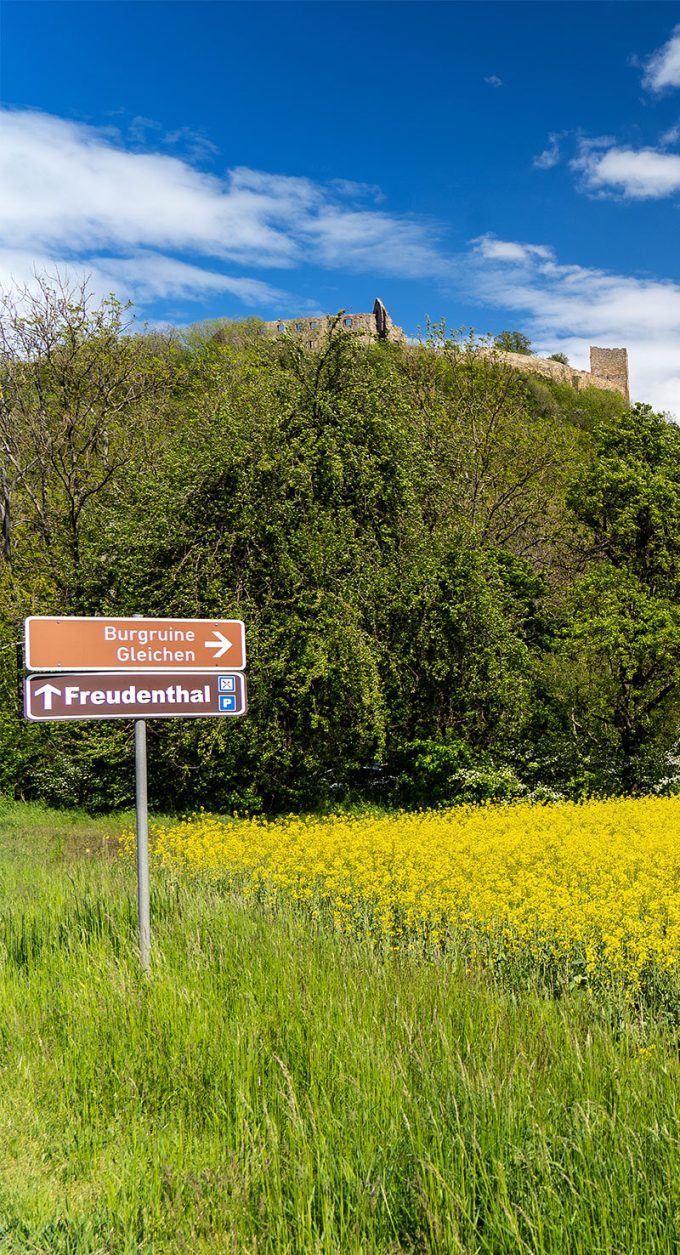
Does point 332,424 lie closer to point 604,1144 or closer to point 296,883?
point 296,883

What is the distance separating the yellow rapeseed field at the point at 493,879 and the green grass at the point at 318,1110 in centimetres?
86

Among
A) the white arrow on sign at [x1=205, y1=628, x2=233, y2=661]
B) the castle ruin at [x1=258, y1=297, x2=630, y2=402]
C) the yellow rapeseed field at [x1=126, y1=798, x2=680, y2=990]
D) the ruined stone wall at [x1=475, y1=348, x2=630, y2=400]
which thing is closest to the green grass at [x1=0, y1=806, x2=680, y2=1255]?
the yellow rapeseed field at [x1=126, y1=798, x2=680, y2=990]

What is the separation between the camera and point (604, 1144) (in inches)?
118

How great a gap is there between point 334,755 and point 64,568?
742 centimetres

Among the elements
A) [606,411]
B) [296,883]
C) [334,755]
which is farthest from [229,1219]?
[606,411]

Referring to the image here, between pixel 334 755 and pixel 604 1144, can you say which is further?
pixel 334 755

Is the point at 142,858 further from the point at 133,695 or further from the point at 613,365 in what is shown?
the point at 613,365

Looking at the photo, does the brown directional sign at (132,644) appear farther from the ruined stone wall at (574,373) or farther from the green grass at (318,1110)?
the ruined stone wall at (574,373)

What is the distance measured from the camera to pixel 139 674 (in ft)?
19.4

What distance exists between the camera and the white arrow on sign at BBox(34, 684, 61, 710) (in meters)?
5.49

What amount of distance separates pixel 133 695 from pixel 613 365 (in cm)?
9816

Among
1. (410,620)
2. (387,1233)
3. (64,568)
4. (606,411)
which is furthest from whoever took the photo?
(606,411)

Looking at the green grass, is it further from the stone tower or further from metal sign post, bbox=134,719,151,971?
the stone tower

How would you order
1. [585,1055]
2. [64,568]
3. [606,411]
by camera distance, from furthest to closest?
[606,411], [64,568], [585,1055]
